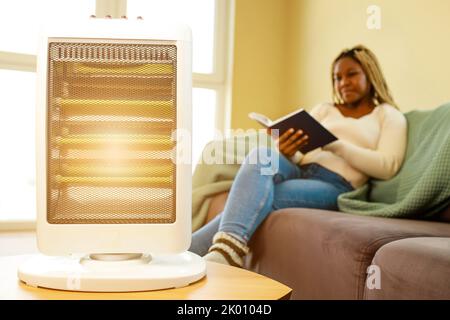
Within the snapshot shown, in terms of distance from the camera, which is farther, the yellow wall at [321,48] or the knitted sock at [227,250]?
the yellow wall at [321,48]

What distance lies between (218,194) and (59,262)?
1269mm

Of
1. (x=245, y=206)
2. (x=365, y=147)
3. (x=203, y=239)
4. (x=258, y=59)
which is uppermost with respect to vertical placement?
(x=258, y=59)

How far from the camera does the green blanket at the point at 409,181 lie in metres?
1.40

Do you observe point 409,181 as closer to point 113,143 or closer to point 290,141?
point 290,141

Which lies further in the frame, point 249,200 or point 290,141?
point 290,141

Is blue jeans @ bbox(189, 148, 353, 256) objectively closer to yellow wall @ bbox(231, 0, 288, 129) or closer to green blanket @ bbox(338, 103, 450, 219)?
green blanket @ bbox(338, 103, 450, 219)

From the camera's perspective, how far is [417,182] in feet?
4.80

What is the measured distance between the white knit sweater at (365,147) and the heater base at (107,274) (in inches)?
44.3

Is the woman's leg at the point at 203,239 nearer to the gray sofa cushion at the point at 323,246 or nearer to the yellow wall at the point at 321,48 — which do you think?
the gray sofa cushion at the point at 323,246

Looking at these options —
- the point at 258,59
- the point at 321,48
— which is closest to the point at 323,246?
the point at 321,48

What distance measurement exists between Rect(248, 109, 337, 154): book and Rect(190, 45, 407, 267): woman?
1.1 inches

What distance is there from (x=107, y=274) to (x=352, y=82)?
1.55 metres

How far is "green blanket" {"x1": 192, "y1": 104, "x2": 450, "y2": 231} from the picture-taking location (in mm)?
1398

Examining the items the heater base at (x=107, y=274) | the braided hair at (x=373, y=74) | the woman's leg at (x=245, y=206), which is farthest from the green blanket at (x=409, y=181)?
the heater base at (x=107, y=274)
